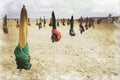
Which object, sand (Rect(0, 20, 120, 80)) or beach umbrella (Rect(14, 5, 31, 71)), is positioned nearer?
beach umbrella (Rect(14, 5, 31, 71))

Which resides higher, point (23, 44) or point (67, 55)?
point (23, 44)

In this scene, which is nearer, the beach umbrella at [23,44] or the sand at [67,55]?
the beach umbrella at [23,44]

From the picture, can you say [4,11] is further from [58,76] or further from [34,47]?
[58,76]

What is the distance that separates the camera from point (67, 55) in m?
8.82

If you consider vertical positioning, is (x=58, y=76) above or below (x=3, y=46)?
below

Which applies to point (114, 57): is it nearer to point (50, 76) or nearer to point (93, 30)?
point (93, 30)

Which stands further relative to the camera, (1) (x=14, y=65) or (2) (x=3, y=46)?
(2) (x=3, y=46)

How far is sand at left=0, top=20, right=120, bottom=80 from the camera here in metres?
8.10

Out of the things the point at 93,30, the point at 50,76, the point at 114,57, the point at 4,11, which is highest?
the point at 4,11

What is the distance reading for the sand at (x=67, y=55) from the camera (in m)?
8.10

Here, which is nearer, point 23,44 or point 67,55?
point 23,44

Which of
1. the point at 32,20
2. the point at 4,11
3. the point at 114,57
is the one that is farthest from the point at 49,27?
the point at 114,57

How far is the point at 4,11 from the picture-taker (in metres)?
8.09

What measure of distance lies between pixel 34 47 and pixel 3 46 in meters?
0.95
